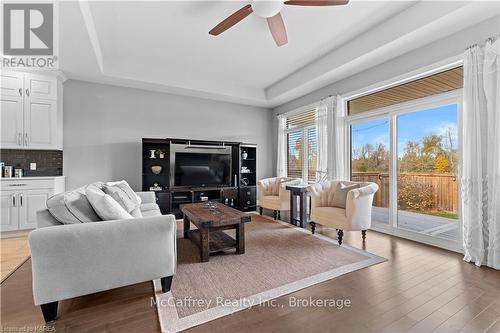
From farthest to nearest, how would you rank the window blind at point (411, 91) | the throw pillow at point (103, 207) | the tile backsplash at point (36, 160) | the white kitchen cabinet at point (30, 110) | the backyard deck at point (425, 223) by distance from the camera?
the tile backsplash at point (36, 160) → the white kitchen cabinet at point (30, 110) → the backyard deck at point (425, 223) → the window blind at point (411, 91) → the throw pillow at point (103, 207)

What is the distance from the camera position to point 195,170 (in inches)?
206

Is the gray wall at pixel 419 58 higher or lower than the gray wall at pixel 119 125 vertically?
higher

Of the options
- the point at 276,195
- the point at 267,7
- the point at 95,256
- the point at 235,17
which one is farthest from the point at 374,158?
the point at 95,256

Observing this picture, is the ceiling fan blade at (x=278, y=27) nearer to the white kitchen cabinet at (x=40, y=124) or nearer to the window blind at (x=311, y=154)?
the window blind at (x=311, y=154)

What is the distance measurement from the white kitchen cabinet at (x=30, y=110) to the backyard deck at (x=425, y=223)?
5894mm

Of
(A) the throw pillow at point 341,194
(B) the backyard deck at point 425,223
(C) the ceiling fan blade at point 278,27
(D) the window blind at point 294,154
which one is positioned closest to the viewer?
(C) the ceiling fan blade at point 278,27

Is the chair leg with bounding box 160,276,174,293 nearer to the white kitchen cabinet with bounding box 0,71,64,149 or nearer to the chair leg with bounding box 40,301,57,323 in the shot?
the chair leg with bounding box 40,301,57,323

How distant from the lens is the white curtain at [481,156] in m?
2.49

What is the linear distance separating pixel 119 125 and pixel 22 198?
1.99 meters

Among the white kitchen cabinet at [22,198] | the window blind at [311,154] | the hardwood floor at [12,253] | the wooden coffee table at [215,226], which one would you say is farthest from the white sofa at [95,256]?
the window blind at [311,154]

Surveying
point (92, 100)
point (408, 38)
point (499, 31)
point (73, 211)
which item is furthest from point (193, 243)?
point (499, 31)

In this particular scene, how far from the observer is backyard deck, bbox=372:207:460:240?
3.19 meters

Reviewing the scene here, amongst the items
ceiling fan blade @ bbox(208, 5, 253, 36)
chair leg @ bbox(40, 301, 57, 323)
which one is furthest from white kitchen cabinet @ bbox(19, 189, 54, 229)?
ceiling fan blade @ bbox(208, 5, 253, 36)

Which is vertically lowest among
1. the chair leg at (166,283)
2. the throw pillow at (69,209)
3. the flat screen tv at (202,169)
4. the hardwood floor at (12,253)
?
the hardwood floor at (12,253)
